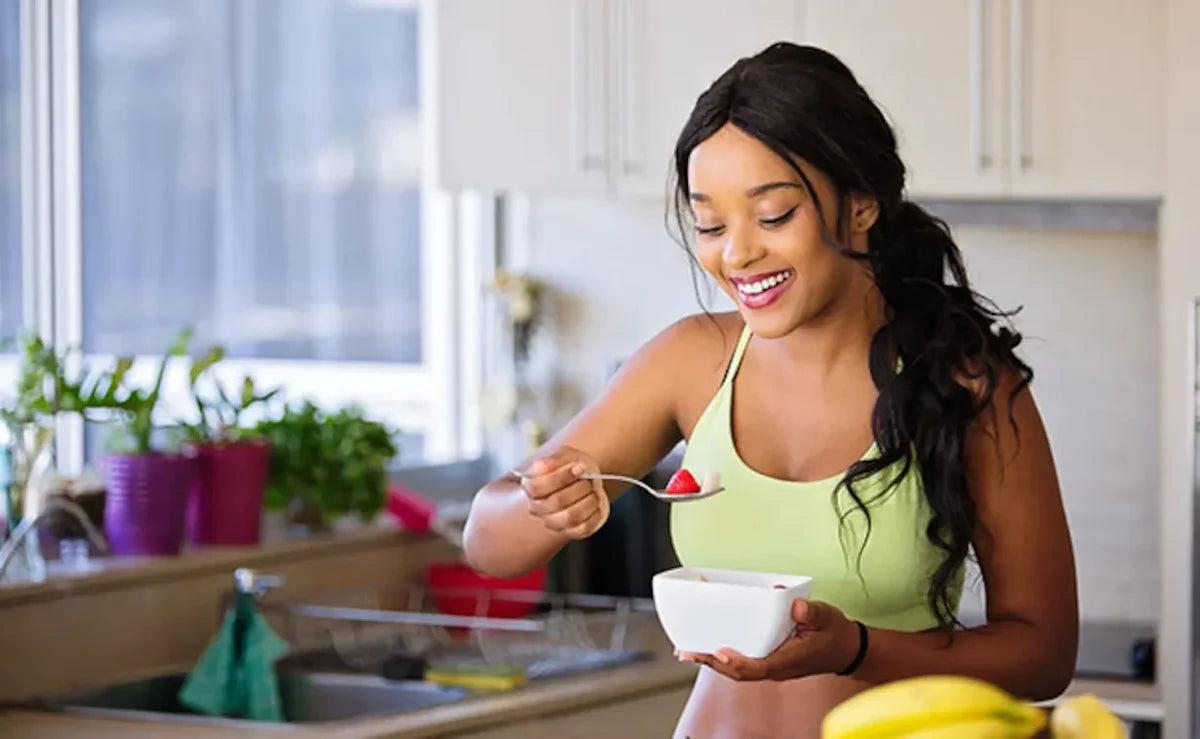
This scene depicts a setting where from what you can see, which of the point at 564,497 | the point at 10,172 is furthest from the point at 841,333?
the point at 10,172

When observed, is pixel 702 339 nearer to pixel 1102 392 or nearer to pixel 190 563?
pixel 190 563

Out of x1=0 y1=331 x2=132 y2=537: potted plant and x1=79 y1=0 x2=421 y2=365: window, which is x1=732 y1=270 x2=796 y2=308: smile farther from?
x1=79 y1=0 x2=421 y2=365: window

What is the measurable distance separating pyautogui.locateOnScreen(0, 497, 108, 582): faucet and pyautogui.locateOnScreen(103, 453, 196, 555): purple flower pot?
0.04m

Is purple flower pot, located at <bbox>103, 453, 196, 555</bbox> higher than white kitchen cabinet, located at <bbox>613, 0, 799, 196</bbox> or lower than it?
lower

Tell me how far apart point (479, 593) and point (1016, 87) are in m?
1.23

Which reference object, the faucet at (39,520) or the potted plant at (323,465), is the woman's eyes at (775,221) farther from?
the potted plant at (323,465)

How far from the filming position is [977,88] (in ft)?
10.3

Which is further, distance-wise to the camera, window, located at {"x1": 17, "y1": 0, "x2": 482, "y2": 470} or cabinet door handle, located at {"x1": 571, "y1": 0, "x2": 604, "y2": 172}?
window, located at {"x1": 17, "y1": 0, "x2": 482, "y2": 470}

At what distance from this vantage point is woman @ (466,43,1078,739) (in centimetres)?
180

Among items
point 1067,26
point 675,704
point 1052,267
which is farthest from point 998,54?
point 675,704

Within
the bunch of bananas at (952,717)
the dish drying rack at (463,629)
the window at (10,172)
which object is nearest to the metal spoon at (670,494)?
the bunch of bananas at (952,717)

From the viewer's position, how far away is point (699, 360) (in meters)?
2.05

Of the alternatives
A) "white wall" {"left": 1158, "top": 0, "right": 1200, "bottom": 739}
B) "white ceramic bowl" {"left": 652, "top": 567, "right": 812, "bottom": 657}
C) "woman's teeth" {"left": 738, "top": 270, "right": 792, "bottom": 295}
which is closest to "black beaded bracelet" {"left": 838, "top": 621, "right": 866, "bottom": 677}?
"white ceramic bowl" {"left": 652, "top": 567, "right": 812, "bottom": 657}

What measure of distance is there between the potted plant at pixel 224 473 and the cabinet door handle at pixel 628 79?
75 centimetres
